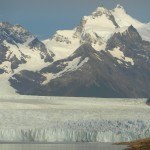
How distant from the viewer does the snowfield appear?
4208 inches

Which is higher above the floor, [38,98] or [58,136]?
[38,98]

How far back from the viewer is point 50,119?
117 meters

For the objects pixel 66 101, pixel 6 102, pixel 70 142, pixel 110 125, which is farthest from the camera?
pixel 66 101

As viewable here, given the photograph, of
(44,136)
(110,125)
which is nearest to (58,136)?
(44,136)

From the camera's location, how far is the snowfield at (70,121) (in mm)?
106875

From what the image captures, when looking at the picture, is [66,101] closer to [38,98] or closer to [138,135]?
[38,98]

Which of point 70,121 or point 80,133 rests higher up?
point 70,121

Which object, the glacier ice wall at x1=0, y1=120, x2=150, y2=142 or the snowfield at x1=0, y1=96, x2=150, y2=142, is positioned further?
the snowfield at x1=0, y1=96, x2=150, y2=142

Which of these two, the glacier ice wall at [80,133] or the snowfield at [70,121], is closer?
the glacier ice wall at [80,133]

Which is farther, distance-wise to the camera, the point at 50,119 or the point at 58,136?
the point at 50,119

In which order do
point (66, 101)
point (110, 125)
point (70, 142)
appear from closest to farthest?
point (70, 142), point (110, 125), point (66, 101)

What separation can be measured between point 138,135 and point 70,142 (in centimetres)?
1214

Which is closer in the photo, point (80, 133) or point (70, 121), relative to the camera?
point (80, 133)

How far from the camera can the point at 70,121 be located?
4523 inches
